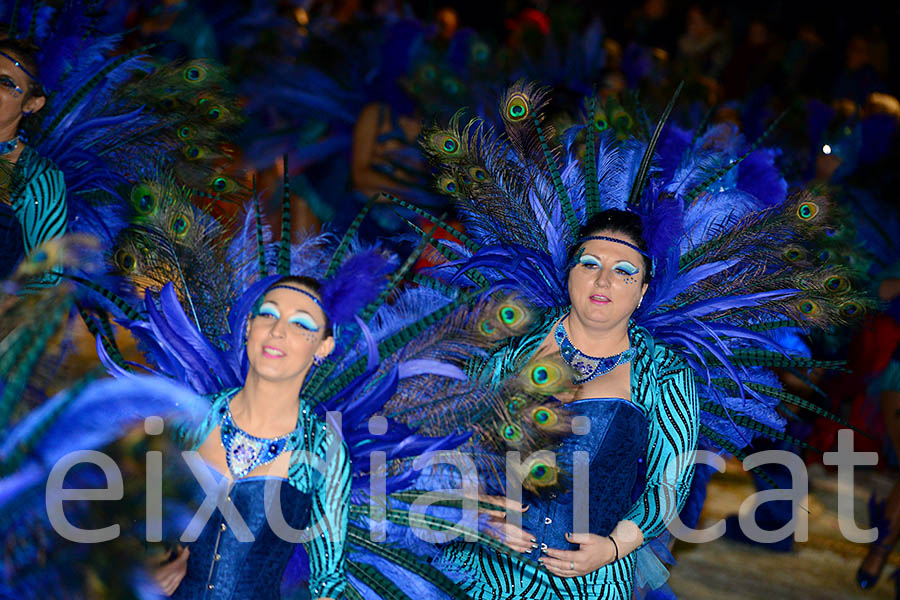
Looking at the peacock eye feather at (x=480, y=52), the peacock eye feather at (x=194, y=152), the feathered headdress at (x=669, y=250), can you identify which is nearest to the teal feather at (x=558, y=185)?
the feathered headdress at (x=669, y=250)

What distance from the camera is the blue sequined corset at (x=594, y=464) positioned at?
2699mm

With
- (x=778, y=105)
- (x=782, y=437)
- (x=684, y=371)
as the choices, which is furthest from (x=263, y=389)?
(x=778, y=105)

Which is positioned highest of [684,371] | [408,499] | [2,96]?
[2,96]

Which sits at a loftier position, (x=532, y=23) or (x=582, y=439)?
(x=532, y=23)

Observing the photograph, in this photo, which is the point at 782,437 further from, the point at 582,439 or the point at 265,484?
the point at 265,484

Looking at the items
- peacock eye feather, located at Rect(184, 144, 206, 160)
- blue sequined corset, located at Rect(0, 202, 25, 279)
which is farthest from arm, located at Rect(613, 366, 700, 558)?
blue sequined corset, located at Rect(0, 202, 25, 279)

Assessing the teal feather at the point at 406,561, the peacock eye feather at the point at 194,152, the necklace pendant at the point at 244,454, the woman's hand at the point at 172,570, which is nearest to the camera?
the woman's hand at the point at 172,570

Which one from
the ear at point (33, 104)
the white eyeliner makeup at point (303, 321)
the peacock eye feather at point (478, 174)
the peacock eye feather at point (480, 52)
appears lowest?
the white eyeliner makeup at point (303, 321)

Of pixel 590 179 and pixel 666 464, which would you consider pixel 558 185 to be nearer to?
pixel 590 179

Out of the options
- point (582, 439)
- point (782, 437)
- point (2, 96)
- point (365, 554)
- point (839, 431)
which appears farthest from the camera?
point (839, 431)

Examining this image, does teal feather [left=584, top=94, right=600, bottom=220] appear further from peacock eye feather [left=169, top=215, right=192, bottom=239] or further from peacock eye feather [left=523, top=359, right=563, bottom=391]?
peacock eye feather [left=169, top=215, right=192, bottom=239]

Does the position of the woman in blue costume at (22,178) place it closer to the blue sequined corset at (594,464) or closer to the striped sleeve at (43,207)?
the striped sleeve at (43,207)

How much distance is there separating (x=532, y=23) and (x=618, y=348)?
17.1 ft

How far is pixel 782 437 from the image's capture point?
2992mm
